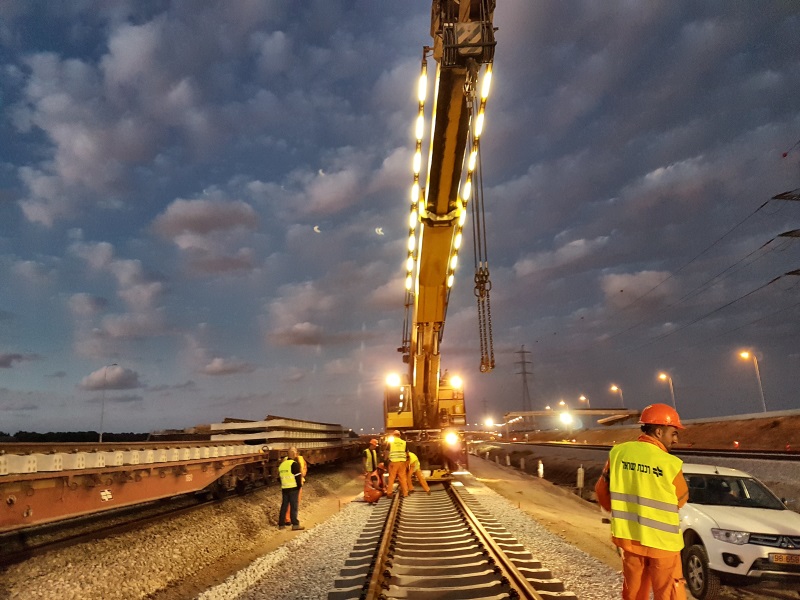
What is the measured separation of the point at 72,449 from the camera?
28.4 feet

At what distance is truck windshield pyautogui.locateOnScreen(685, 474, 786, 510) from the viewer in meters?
7.80

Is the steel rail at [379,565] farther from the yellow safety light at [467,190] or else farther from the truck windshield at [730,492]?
the yellow safety light at [467,190]

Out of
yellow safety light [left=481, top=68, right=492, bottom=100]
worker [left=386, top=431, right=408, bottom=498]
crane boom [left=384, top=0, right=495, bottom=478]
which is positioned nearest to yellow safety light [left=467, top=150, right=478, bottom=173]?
crane boom [left=384, top=0, right=495, bottom=478]

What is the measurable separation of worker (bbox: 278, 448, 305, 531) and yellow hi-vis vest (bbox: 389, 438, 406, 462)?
2.65 m

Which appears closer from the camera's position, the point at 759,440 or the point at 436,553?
the point at 436,553

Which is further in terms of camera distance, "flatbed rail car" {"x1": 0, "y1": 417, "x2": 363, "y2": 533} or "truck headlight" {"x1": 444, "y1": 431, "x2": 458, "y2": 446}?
"truck headlight" {"x1": 444, "y1": 431, "x2": 458, "y2": 446}

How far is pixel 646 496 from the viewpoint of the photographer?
13.3ft

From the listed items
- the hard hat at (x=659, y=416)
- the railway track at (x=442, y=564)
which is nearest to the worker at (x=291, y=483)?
the railway track at (x=442, y=564)

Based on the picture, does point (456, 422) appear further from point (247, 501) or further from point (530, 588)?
point (530, 588)

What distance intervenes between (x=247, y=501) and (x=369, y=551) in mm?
7021

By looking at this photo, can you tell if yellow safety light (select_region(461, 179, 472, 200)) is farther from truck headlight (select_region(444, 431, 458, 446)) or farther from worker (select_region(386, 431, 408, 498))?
truck headlight (select_region(444, 431, 458, 446))

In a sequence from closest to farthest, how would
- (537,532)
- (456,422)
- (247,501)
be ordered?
(537,532) < (247,501) < (456,422)

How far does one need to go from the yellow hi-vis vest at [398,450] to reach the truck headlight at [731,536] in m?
7.72

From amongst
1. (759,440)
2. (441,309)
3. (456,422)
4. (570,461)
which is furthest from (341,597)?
(759,440)
